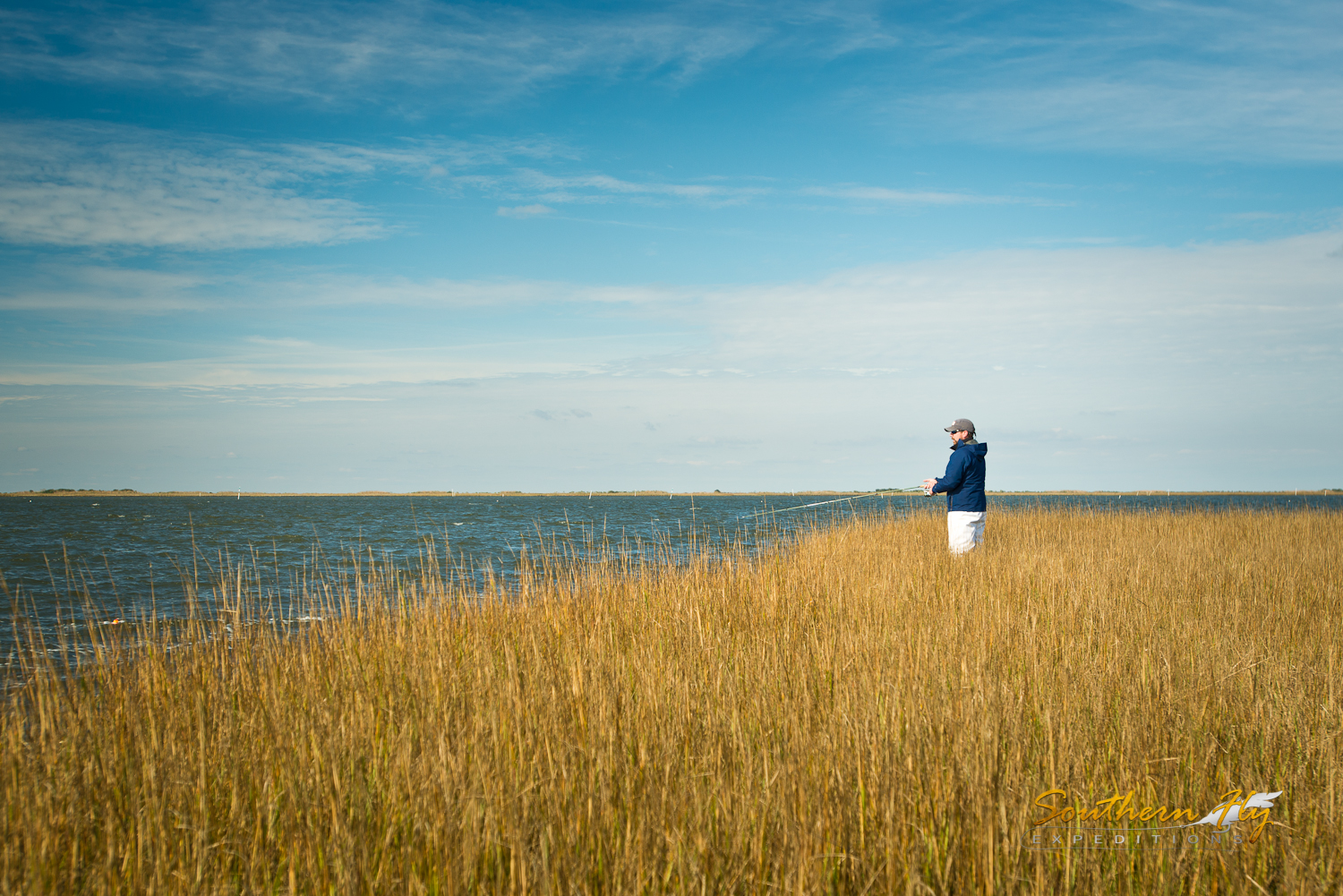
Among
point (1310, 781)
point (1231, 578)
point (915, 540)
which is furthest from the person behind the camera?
point (915, 540)

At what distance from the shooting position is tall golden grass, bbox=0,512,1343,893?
2207 mm

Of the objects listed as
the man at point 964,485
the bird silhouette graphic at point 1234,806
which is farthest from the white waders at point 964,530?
the bird silhouette graphic at point 1234,806

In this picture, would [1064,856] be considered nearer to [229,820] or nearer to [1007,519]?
[229,820]

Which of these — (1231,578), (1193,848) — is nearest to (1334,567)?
(1231,578)

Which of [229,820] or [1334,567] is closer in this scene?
[229,820]

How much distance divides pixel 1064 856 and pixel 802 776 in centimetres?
88

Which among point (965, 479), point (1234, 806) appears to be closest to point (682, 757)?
point (1234, 806)

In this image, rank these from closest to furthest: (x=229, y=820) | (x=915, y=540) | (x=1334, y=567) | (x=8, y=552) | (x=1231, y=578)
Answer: (x=229, y=820), (x=1231, y=578), (x=1334, y=567), (x=915, y=540), (x=8, y=552)

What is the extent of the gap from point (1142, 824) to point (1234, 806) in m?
0.40

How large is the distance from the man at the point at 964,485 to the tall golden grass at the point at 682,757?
3.15m

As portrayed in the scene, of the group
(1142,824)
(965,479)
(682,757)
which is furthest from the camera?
(965,479)

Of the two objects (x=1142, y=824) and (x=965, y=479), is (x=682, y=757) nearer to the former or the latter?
(x=1142, y=824)

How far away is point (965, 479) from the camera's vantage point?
8.37 m

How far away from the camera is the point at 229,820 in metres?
2.57
